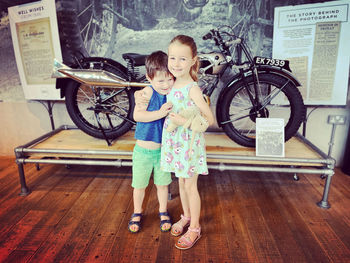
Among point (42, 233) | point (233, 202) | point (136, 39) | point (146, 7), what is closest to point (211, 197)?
point (233, 202)

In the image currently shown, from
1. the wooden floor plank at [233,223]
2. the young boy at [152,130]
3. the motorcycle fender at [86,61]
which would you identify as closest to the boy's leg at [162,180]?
the young boy at [152,130]

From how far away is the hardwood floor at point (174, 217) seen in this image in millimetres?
1318

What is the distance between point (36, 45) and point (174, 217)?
199 cm

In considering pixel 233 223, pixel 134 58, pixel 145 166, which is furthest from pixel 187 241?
pixel 134 58

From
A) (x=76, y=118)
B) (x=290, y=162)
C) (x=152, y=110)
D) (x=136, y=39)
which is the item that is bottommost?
(x=290, y=162)

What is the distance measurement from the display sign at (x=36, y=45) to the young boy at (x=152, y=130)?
4.44ft

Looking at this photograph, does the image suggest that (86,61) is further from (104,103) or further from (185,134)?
(185,134)

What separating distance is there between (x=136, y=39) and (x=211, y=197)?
1541 millimetres

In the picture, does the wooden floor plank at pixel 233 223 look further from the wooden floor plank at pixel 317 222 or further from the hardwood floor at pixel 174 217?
the wooden floor plank at pixel 317 222

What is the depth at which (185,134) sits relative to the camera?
1.25m

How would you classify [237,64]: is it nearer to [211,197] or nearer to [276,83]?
[276,83]

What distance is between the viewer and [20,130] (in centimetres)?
256

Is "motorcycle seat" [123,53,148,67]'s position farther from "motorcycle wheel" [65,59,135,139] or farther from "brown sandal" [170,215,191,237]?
"brown sandal" [170,215,191,237]

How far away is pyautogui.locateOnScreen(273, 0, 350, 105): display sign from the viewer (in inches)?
72.7
